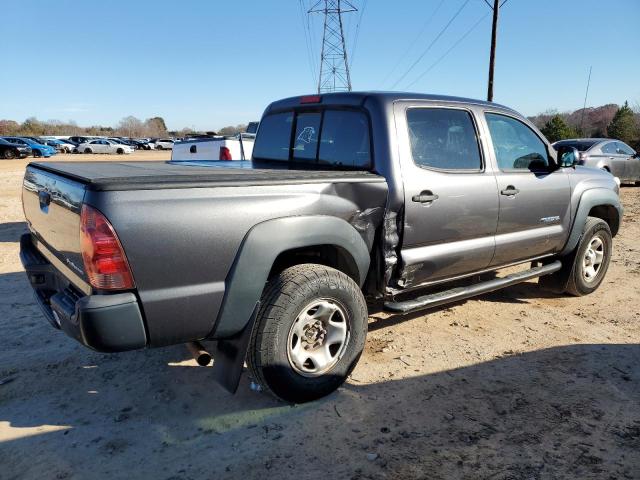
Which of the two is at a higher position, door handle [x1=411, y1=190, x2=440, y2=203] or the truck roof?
the truck roof

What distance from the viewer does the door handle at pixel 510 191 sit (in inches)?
162

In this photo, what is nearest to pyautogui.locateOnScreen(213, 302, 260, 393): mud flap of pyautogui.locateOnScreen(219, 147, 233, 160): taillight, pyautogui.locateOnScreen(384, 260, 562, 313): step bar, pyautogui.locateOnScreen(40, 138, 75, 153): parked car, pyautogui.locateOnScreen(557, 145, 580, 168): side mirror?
pyautogui.locateOnScreen(384, 260, 562, 313): step bar

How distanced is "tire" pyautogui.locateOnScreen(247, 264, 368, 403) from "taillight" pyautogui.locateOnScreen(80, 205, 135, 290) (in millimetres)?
845

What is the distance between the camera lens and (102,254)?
2.32 m

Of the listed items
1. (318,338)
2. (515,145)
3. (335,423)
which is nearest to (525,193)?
(515,145)

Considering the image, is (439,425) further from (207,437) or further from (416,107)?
(416,107)

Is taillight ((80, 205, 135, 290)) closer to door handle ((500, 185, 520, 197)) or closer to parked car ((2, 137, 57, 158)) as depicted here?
door handle ((500, 185, 520, 197))

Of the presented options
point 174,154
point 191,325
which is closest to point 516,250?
point 191,325

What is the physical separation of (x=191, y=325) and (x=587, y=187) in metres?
4.30

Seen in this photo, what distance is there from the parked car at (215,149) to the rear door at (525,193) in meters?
4.56

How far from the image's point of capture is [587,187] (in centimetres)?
501

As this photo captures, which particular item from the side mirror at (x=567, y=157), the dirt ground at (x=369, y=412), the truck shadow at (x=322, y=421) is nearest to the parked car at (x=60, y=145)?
the dirt ground at (x=369, y=412)

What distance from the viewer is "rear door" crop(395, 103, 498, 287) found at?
3.51 meters

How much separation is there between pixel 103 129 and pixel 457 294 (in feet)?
376
